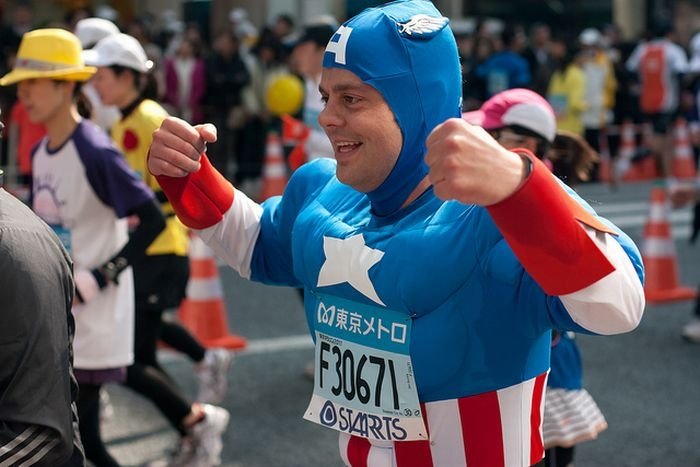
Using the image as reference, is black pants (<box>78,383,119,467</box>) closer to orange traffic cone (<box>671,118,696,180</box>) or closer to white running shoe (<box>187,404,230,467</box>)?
white running shoe (<box>187,404,230,467</box>)

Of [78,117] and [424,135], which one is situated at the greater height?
[424,135]

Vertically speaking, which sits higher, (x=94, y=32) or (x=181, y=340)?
(x=94, y=32)

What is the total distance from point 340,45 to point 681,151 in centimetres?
1464

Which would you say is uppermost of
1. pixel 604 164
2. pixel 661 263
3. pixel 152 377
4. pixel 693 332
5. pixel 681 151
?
pixel 152 377

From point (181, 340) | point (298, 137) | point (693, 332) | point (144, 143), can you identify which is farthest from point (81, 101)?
point (693, 332)

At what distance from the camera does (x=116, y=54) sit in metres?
5.68

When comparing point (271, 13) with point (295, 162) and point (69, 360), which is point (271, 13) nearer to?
point (295, 162)

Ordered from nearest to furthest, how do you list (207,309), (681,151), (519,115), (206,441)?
(519,115) < (206,441) < (207,309) < (681,151)

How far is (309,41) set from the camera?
732cm

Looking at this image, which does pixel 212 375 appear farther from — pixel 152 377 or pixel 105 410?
pixel 152 377

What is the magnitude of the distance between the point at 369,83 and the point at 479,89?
42.3 ft

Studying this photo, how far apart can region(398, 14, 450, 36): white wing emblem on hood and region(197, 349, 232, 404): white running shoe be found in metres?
3.83

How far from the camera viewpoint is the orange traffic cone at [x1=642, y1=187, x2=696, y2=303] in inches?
363

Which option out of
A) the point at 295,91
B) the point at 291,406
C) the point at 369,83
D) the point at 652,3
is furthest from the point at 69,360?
the point at 652,3
